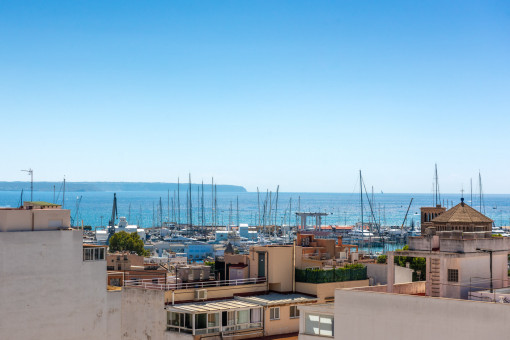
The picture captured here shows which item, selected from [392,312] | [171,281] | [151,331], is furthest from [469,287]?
[171,281]

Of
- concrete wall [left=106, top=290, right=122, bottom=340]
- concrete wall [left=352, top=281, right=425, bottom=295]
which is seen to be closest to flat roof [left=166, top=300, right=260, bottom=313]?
concrete wall [left=106, top=290, right=122, bottom=340]

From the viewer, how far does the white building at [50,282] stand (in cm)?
3016

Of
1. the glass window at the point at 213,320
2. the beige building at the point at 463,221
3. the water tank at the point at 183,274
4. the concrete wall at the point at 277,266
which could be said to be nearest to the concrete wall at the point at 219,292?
the concrete wall at the point at 277,266

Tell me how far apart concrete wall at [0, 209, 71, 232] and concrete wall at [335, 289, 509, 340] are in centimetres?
1594

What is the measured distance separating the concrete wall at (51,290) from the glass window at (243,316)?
6466 mm

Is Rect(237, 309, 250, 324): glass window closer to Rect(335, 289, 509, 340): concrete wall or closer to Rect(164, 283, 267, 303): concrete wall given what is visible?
Rect(164, 283, 267, 303): concrete wall

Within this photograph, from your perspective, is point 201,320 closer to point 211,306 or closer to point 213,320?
point 213,320

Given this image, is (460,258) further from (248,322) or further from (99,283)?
(99,283)

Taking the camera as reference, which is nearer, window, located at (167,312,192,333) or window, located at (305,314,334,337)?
window, located at (305,314,334,337)

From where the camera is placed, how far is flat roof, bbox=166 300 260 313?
98.1 feet

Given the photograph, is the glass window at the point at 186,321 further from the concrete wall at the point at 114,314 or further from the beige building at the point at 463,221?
the beige building at the point at 463,221

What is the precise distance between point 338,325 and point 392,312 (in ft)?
7.20

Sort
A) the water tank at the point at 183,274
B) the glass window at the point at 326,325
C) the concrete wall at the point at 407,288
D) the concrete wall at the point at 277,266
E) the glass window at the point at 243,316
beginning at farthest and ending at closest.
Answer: the water tank at the point at 183,274 < the concrete wall at the point at 277,266 < the glass window at the point at 243,316 < the concrete wall at the point at 407,288 < the glass window at the point at 326,325

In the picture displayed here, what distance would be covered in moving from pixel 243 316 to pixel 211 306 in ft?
5.22
